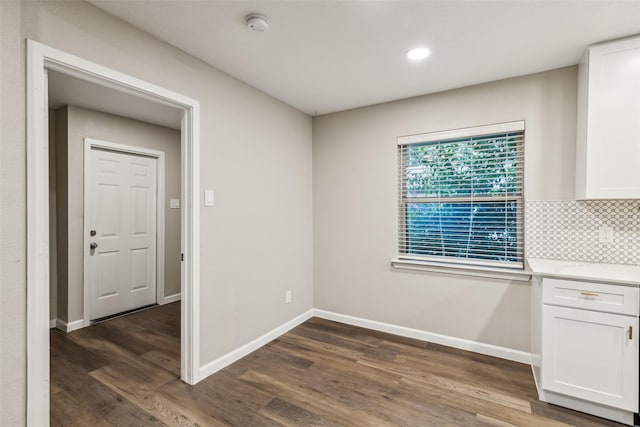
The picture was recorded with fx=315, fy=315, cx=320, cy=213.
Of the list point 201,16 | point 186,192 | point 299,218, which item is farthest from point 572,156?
point 186,192

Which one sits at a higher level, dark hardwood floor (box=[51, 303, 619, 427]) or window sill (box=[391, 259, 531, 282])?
window sill (box=[391, 259, 531, 282])

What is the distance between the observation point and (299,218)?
362 centimetres

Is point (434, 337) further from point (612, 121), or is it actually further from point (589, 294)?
point (612, 121)

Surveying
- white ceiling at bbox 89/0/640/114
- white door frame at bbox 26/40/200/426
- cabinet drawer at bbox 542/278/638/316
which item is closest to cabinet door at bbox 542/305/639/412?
cabinet drawer at bbox 542/278/638/316

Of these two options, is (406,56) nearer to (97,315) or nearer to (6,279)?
(6,279)

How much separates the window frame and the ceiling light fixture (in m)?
1.78

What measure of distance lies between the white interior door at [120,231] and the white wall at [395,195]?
7.53ft

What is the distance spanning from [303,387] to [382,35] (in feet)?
8.30

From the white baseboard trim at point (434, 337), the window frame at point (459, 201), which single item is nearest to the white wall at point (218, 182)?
the white baseboard trim at point (434, 337)

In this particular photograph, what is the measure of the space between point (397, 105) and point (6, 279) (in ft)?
10.5

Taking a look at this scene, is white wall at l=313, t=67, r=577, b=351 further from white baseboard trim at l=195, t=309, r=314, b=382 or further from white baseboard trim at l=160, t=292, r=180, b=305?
white baseboard trim at l=160, t=292, r=180, b=305

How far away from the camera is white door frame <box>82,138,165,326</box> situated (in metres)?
3.54

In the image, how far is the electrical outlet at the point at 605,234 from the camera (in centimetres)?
236

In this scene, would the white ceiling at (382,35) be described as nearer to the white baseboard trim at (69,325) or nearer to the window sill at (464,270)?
the window sill at (464,270)
